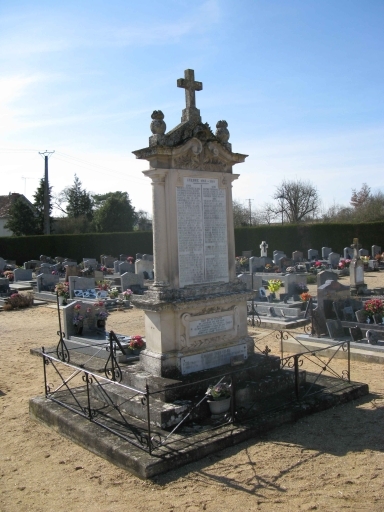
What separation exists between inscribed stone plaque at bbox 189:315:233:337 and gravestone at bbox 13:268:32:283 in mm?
20802

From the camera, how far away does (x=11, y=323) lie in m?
15.9

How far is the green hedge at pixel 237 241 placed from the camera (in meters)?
35.2

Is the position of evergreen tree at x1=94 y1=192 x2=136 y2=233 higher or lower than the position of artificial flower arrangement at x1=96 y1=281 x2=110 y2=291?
higher

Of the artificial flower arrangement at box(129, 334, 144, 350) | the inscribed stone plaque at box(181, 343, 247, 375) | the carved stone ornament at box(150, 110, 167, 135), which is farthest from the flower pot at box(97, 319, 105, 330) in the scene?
the carved stone ornament at box(150, 110, 167, 135)

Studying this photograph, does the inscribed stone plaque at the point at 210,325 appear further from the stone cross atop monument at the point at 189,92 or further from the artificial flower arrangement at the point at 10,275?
the artificial flower arrangement at the point at 10,275

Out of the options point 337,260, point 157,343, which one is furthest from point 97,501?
point 337,260

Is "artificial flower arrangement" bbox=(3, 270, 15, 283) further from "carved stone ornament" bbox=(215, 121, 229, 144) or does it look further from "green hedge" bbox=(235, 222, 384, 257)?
"carved stone ornament" bbox=(215, 121, 229, 144)

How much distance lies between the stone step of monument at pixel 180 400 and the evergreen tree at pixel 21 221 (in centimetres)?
4206

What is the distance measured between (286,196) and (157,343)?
2040 inches

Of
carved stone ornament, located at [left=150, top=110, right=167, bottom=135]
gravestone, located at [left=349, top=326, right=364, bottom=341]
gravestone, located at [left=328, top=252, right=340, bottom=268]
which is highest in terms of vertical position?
carved stone ornament, located at [left=150, top=110, right=167, bottom=135]

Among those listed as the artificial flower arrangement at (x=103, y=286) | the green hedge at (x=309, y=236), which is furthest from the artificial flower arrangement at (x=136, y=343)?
the green hedge at (x=309, y=236)

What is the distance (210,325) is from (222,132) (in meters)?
2.97

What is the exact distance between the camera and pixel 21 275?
2638cm

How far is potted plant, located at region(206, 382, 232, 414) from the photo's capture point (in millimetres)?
6344
